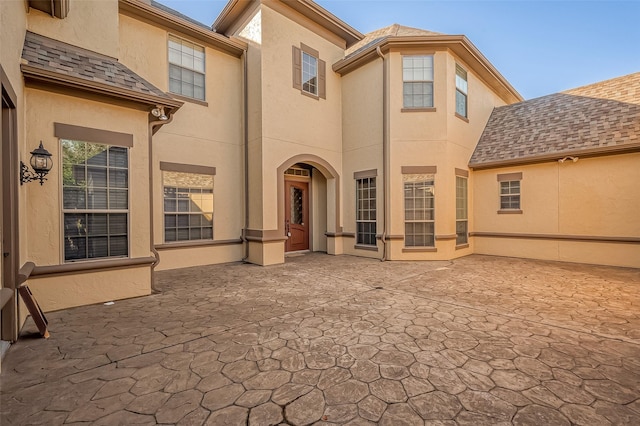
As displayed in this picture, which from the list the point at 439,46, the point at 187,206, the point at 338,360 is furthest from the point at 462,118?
the point at 338,360

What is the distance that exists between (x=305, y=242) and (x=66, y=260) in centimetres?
705

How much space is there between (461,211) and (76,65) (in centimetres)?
1019

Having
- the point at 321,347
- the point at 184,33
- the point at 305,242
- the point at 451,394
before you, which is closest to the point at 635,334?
the point at 451,394

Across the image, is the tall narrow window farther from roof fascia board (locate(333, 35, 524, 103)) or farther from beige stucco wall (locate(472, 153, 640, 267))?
beige stucco wall (locate(472, 153, 640, 267))

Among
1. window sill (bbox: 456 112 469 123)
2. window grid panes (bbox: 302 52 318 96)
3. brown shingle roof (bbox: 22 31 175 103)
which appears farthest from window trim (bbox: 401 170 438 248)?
brown shingle roof (bbox: 22 31 175 103)

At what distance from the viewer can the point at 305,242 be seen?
10.6 meters

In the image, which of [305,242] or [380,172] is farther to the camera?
[305,242]

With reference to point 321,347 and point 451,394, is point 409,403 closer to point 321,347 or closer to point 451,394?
point 451,394

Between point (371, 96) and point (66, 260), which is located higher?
point (371, 96)

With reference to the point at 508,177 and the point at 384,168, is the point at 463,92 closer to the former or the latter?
the point at 508,177

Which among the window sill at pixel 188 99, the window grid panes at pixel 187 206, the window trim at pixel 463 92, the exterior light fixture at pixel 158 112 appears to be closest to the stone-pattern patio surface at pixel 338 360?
the window grid panes at pixel 187 206

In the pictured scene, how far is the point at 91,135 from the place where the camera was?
4.71m

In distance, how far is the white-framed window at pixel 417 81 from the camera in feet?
28.2

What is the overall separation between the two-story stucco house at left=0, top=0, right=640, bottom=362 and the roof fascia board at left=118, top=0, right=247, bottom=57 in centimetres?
4
